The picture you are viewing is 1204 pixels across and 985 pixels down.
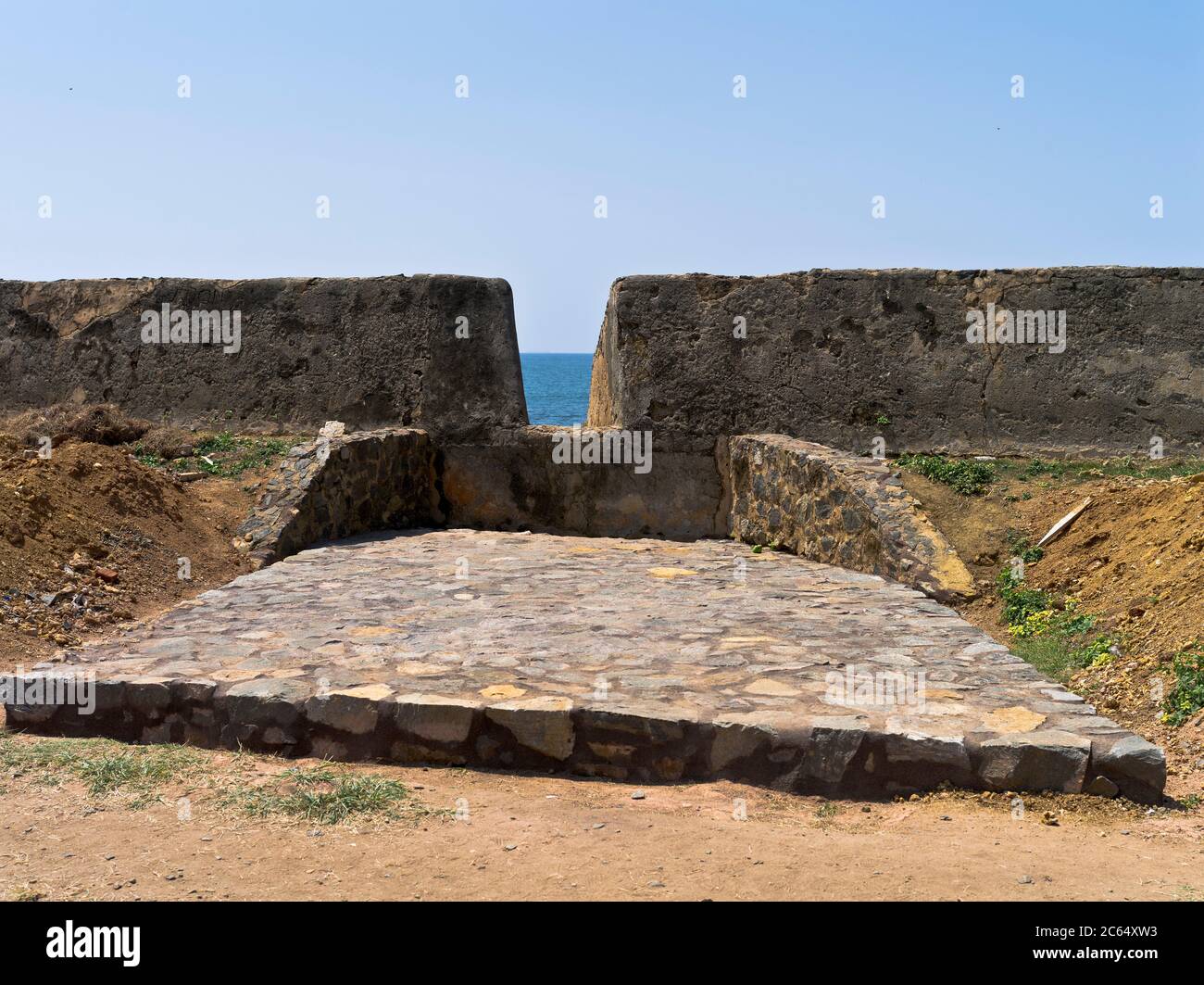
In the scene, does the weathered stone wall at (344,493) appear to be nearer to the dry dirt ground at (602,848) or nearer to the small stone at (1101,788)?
the dry dirt ground at (602,848)

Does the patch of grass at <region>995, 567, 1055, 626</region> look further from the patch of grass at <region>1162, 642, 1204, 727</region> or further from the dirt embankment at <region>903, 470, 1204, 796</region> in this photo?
the patch of grass at <region>1162, 642, 1204, 727</region>

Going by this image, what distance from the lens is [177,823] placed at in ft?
12.1

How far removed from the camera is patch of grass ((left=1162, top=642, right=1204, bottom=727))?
508 cm

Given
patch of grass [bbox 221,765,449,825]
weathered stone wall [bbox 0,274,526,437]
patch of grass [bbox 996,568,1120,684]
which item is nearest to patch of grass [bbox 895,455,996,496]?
patch of grass [bbox 996,568,1120,684]

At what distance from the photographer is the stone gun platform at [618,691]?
4129 millimetres

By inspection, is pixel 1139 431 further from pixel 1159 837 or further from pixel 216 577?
pixel 216 577

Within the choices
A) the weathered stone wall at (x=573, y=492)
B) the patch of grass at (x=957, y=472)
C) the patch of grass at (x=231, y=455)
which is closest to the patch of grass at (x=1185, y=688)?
the patch of grass at (x=957, y=472)

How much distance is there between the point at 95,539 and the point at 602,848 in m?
5.11

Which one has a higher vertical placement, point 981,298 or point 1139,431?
point 981,298

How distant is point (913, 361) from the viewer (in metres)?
9.48

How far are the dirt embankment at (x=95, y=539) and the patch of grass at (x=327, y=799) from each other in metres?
2.34
